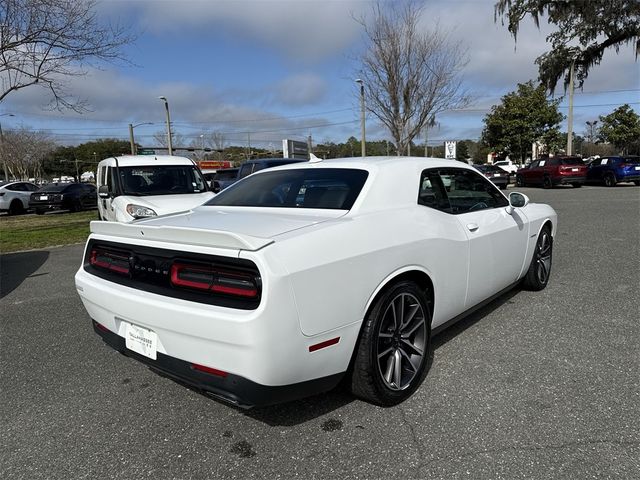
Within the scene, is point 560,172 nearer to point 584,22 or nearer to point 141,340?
point 584,22

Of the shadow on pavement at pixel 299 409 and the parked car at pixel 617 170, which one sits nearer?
the shadow on pavement at pixel 299 409

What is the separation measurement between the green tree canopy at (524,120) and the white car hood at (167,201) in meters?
31.9

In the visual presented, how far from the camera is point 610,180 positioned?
72.0ft

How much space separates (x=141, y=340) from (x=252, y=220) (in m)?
0.93

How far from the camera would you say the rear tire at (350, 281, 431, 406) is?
2600mm

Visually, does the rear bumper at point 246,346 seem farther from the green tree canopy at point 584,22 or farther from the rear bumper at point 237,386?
the green tree canopy at point 584,22

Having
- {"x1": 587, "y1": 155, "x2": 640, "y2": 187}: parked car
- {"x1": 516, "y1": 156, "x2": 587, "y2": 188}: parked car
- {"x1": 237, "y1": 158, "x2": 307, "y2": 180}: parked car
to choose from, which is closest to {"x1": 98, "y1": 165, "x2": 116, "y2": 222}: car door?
{"x1": 237, "y1": 158, "x2": 307, "y2": 180}: parked car

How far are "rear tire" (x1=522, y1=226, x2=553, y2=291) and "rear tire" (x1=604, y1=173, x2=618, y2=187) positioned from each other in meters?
20.1

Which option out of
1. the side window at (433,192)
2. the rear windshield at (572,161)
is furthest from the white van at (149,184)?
the rear windshield at (572,161)

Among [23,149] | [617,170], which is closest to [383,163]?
[617,170]

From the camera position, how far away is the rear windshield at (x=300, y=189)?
122 inches

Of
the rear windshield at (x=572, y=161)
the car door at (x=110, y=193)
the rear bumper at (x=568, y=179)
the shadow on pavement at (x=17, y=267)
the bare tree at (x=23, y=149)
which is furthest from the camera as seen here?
the bare tree at (x=23, y=149)

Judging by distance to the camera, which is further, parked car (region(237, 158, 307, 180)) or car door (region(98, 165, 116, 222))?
parked car (region(237, 158, 307, 180))

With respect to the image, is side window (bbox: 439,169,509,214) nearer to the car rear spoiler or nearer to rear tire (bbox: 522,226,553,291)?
rear tire (bbox: 522,226,553,291)
